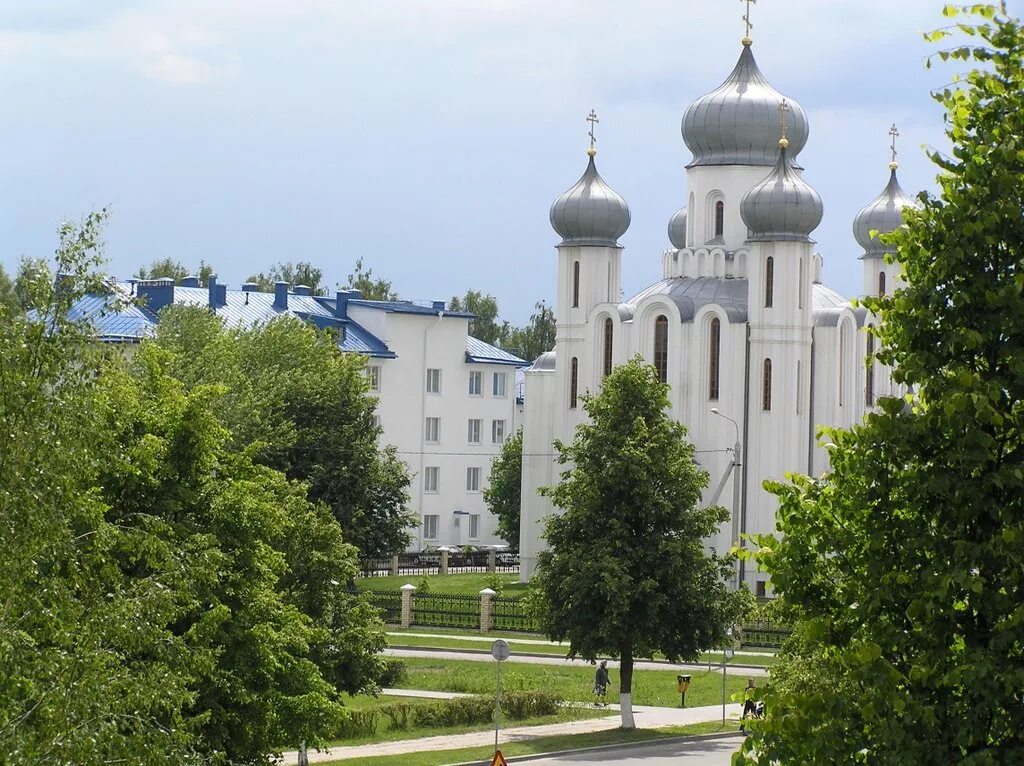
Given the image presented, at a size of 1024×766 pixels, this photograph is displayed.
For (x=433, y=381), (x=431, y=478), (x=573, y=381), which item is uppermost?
(x=433, y=381)

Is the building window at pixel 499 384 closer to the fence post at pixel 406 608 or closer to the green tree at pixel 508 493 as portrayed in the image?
the green tree at pixel 508 493

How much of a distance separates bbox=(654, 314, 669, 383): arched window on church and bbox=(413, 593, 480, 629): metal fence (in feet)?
36.4

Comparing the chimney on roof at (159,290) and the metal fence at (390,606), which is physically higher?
the chimney on roof at (159,290)

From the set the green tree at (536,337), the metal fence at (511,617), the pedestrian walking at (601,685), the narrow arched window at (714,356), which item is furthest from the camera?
the green tree at (536,337)

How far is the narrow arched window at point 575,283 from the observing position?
62281mm

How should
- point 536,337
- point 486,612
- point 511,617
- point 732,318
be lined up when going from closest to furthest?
point 486,612, point 511,617, point 732,318, point 536,337

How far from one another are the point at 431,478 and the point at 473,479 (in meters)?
2.32

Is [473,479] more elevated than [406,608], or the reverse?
[473,479]

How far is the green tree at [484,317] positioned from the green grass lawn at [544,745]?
78.9m

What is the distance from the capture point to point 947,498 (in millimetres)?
9875

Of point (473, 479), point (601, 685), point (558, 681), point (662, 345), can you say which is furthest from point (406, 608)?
point (473, 479)

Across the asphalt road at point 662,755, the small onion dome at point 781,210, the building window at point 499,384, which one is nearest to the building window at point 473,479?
the building window at point 499,384

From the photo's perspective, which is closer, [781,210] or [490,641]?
[490,641]

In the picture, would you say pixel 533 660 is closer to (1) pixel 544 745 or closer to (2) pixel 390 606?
(2) pixel 390 606
